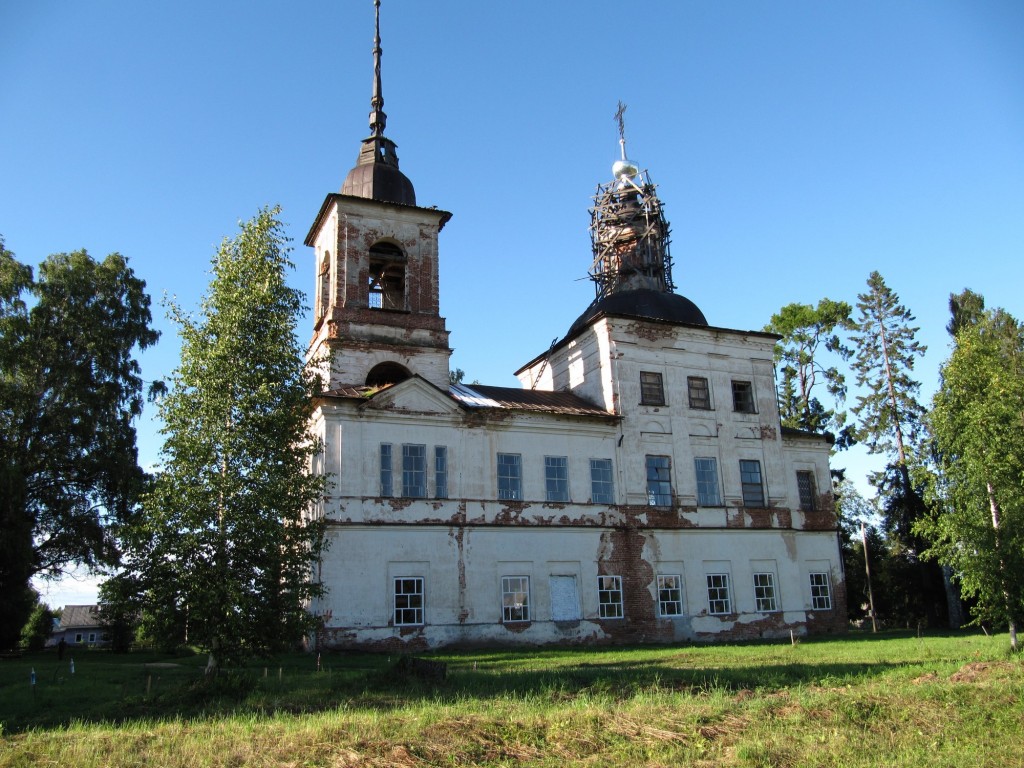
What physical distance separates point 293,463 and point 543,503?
1030 cm

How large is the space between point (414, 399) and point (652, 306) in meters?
10.9

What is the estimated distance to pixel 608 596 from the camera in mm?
25297

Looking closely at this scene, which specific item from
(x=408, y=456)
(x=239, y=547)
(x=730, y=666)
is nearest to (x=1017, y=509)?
(x=730, y=666)

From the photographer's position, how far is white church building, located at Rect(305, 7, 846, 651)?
901 inches

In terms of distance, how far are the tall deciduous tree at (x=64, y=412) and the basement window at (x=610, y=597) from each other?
1528 cm

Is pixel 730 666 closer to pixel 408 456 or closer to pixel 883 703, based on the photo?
pixel 883 703

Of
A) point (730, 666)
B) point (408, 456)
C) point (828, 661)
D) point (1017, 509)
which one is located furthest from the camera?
point (408, 456)

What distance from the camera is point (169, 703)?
1252cm

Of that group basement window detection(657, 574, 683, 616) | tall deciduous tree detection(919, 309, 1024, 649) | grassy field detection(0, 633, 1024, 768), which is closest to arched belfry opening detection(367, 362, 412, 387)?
basement window detection(657, 574, 683, 616)

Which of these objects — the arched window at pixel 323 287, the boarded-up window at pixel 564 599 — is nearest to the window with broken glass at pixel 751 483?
the boarded-up window at pixel 564 599

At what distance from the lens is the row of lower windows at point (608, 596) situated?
2267cm

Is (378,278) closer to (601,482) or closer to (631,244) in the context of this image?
(601,482)

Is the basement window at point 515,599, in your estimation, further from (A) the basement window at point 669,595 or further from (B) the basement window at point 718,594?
(B) the basement window at point 718,594

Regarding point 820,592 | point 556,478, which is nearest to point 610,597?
point 556,478
